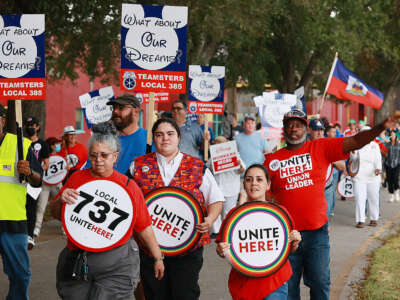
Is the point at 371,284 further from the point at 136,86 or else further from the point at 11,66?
the point at 11,66

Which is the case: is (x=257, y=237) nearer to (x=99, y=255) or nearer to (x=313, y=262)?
(x=313, y=262)

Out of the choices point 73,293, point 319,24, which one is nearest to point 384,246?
point 73,293

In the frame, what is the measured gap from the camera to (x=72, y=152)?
1153 centimetres

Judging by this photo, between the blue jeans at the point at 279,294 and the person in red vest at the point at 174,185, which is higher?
the person in red vest at the point at 174,185

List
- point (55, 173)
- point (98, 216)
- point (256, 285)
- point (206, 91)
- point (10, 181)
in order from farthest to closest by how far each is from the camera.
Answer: point (206, 91), point (55, 173), point (10, 181), point (256, 285), point (98, 216)

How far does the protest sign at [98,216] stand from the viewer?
4012mm

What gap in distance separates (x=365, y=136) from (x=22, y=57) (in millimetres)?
3629

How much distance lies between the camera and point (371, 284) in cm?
719

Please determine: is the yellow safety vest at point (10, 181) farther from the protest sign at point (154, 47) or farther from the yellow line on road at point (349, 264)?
the yellow line on road at point (349, 264)

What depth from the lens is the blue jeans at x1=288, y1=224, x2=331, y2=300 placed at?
530cm

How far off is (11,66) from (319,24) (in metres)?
18.7

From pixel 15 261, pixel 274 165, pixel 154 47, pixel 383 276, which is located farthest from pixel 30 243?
pixel 274 165

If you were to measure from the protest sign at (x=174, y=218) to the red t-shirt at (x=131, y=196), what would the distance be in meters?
0.37

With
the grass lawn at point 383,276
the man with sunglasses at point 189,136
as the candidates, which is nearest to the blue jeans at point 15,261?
the grass lawn at point 383,276
